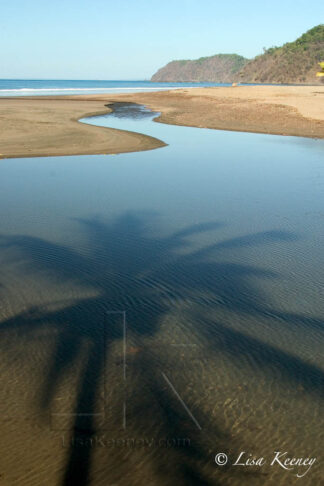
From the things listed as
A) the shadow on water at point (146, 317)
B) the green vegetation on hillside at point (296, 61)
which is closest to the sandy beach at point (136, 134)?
the shadow on water at point (146, 317)

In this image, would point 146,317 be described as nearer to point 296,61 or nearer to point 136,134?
point 136,134

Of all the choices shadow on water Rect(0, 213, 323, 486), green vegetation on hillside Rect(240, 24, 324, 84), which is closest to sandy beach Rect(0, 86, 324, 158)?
shadow on water Rect(0, 213, 323, 486)

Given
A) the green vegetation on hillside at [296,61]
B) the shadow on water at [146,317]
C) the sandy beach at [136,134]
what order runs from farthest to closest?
the green vegetation on hillside at [296,61], the sandy beach at [136,134], the shadow on water at [146,317]

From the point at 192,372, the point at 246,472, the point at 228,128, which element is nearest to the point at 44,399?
the point at 192,372

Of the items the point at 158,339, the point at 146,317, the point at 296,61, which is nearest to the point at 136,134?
the point at 146,317

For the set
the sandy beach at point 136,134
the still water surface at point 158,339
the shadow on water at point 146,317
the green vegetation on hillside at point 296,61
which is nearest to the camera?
→ the still water surface at point 158,339

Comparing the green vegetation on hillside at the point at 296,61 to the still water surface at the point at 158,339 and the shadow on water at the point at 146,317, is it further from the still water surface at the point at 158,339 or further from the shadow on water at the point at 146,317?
the shadow on water at the point at 146,317

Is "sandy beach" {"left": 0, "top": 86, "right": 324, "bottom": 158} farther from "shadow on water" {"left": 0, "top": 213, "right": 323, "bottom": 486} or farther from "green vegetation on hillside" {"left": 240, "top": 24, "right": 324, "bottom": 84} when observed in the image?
"green vegetation on hillside" {"left": 240, "top": 24, "right": 324, "bottom": 84}
